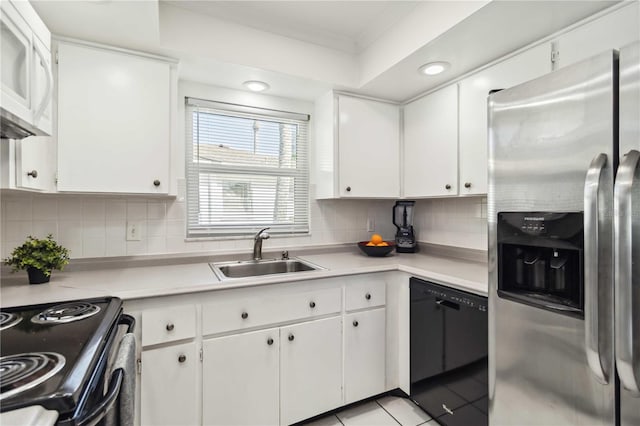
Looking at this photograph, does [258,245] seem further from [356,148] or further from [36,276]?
[36,276]

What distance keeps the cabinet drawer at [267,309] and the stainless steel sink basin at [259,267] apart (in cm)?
23

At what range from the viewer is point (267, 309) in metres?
1.69

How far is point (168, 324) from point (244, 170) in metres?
1.23

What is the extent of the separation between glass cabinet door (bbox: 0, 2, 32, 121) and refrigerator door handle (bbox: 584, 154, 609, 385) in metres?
1.66

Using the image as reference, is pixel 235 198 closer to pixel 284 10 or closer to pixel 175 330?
pixel 175 330

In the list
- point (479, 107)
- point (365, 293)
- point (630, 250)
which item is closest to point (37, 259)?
point (365, 293)

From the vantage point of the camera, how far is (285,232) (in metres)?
2.48

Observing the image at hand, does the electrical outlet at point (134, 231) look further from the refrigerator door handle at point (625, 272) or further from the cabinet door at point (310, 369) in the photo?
the refrigerator door handle at point (625, 272)

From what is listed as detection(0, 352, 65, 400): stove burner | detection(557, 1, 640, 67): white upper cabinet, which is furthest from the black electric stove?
detection(557, 1, 640, 67): white upper cabinet

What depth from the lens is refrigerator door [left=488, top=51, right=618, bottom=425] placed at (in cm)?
90

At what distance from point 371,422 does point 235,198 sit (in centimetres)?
173

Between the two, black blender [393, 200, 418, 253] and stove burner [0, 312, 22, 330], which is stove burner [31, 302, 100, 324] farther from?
black blender [393, 200, 418, 253]

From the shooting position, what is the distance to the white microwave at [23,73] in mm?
881

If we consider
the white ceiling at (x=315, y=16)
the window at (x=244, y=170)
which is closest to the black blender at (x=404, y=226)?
the window at (x=244, y=170)
